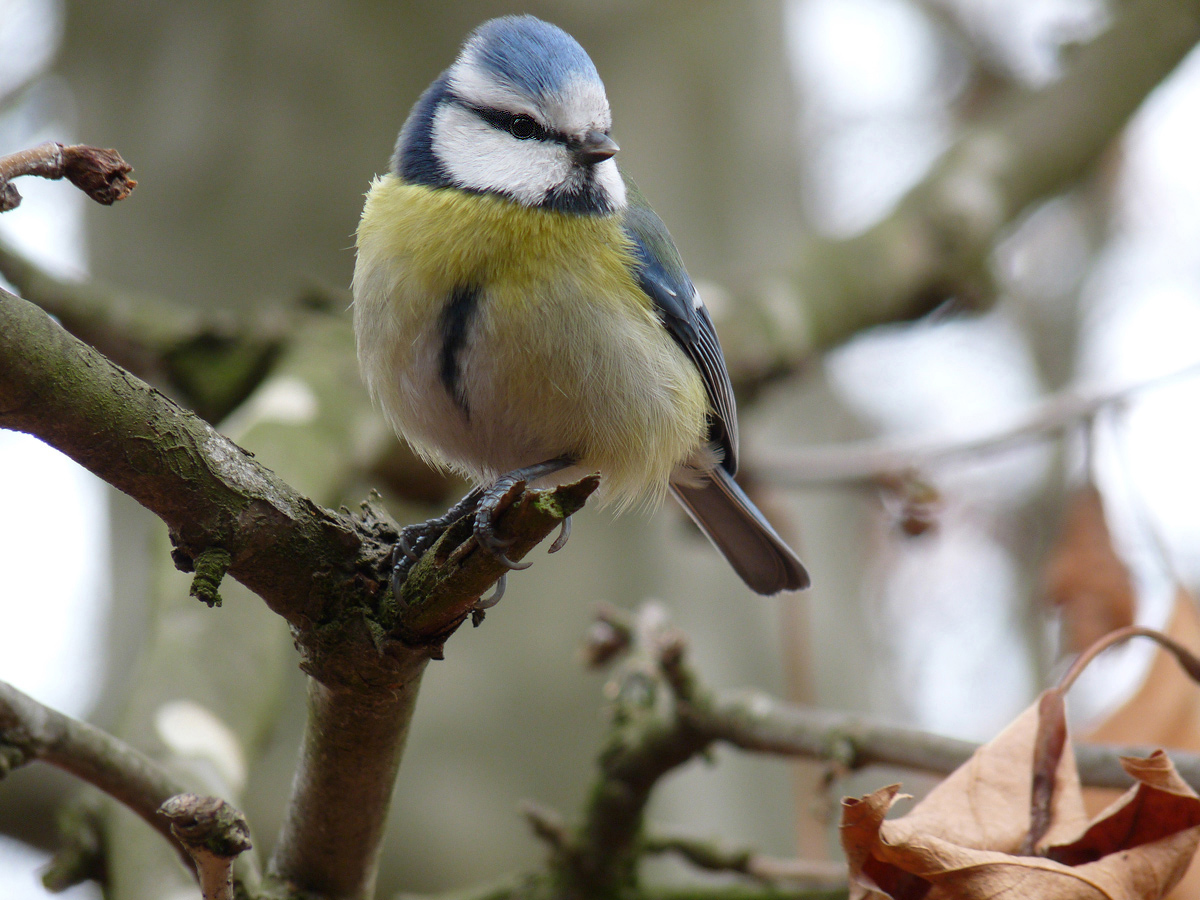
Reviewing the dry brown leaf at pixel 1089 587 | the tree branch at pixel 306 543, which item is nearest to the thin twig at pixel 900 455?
the dry brown leaf at pixel 1089 587

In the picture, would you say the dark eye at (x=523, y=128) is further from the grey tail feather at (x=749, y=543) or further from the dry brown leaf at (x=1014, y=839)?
the dry brown leaf at (x=1014, y=839)

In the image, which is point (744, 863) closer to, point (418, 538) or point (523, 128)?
point (418, 538)

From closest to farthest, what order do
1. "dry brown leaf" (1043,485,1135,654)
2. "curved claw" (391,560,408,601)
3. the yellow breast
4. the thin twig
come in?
"curved claw" (391,560,408,601) < the yellow breast < "dry brown leaf" (1043,485,1135,654) < the thin twig

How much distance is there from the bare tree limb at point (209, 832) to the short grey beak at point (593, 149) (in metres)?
1.18

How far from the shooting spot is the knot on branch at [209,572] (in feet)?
3.17

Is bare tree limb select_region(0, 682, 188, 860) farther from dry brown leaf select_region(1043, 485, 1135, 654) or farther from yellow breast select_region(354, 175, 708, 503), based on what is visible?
dry brown leaf select_region(1043, 485, 1135, 654)

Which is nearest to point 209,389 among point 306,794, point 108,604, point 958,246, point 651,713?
point 108,604

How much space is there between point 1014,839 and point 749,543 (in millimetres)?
967

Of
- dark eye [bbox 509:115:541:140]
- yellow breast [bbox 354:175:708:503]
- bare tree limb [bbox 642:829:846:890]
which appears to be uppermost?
dark eye [bbox 509:115:541:140]

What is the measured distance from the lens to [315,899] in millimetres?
1272

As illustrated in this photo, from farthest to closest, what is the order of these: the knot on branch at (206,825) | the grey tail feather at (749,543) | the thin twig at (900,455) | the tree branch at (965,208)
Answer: the tree branch at (965,208) → the thin twig at (900,455) → the grey tail feather at (749,543) → the knot on branch at (206,825)

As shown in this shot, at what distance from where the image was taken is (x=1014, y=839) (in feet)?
4.00

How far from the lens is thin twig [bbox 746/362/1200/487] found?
2219mm

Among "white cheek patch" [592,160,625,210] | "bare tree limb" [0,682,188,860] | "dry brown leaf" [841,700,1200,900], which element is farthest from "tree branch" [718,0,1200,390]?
"bare tree limb" [0,682,188,860]
